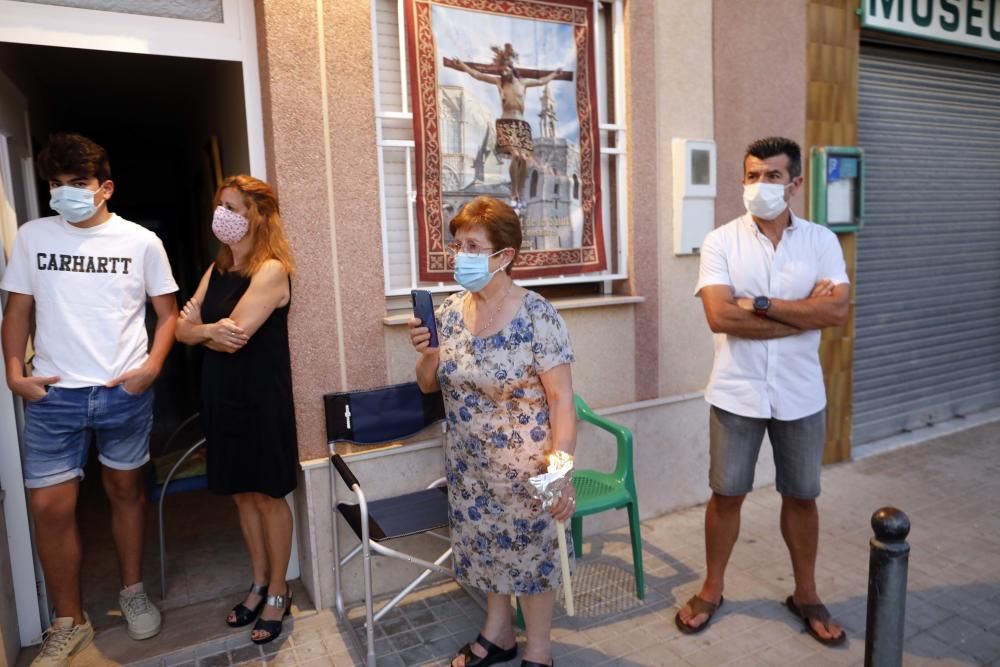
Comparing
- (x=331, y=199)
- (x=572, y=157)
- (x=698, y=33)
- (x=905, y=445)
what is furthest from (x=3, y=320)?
(x=905, y=445)

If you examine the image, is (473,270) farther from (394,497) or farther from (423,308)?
(394,497)

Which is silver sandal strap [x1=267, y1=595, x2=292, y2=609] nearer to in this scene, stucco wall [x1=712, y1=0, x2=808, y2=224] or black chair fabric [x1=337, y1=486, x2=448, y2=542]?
black chair fabric [x1=337, y1=486, x2=448, y2=542]

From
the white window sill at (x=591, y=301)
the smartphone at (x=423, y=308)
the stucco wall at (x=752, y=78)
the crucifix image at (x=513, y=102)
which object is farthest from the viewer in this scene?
the stucco wall at (x=752, y=78)

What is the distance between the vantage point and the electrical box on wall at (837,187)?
4707 millimetres

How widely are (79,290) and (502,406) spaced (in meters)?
1.79

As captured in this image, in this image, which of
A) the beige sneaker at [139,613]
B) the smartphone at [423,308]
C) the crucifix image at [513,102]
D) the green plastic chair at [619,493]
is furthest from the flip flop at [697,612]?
the beige sneaker at [139,613]

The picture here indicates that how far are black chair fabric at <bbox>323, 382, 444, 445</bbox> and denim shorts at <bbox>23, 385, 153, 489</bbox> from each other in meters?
0.82

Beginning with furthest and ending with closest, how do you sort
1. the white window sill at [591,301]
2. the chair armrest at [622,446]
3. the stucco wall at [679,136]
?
the stucco wall at [679,136] < the white window sill at [591,301] < the chair armrest at [622,446]

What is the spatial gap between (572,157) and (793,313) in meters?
1.57

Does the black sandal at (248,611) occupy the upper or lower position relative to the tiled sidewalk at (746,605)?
upper

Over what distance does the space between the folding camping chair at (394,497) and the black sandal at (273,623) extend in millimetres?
229

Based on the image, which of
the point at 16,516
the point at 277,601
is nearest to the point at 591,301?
the point at 277,601

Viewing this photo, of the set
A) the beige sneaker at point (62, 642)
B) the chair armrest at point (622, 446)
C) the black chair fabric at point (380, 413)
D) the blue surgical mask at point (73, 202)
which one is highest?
the blue surgical mask at point (73, 202)

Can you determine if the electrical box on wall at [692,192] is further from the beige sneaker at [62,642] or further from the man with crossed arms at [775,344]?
the beige sneaker at [62,642]
